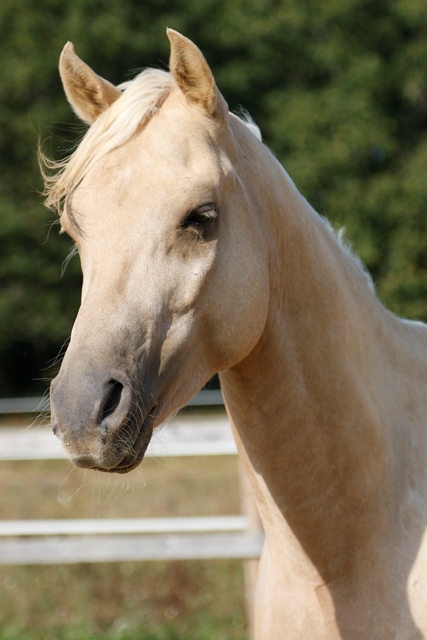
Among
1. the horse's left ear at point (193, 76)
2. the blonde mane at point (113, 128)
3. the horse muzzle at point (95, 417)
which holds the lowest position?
the horse muzzle at point (95, 417)

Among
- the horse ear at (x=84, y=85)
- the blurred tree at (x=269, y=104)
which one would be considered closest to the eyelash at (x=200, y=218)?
the horse ear at (x=84, y=85)

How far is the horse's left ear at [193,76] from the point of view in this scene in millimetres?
2461

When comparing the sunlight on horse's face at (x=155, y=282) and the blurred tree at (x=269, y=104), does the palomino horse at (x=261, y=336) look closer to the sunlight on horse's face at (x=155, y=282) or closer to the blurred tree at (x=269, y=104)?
the sunlight on horse's face at (x=155, y=282)

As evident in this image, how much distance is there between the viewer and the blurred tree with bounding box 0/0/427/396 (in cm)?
2022

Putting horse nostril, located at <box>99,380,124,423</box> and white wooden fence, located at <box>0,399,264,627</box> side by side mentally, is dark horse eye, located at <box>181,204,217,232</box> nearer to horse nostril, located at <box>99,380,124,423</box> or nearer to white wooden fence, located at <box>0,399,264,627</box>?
horse nostril, located at <box>99,380,124,423</box>

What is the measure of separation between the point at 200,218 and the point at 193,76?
47 cm

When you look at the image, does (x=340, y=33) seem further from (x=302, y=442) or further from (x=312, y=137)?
(x=302, y=442)

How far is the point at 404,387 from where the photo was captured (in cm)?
287

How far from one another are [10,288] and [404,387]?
65.6 feet

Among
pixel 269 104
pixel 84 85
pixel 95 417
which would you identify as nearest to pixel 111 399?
pixel 95 417

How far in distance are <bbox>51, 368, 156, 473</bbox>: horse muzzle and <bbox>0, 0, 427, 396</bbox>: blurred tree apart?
1749 cm

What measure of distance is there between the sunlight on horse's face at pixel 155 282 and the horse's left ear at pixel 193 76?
0.05 m

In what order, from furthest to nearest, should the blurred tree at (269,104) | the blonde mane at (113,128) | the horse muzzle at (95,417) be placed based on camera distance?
the blurred tree at (269,104)
the blonde mane at (113,128)
the horse muzzle at (95,417)

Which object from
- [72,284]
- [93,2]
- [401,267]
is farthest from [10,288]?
[401,267]
